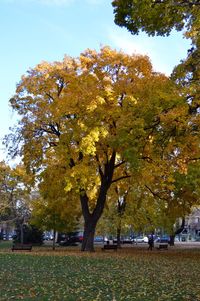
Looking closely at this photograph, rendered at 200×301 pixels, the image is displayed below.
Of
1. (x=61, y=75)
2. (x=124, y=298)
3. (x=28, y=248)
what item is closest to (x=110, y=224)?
(x=28, y=248)

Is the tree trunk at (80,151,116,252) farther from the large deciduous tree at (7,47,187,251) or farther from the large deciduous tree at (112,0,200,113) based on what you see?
the large deciduous tree at (112,0,200,113)

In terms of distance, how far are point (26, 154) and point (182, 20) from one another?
23.8 metres

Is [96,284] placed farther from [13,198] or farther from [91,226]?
[13,198]

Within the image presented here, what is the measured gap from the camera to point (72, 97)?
3048 cm

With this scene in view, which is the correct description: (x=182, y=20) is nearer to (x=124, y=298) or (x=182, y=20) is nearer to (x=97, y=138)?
(x=124, y=298)

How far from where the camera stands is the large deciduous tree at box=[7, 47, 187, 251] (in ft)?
97.2

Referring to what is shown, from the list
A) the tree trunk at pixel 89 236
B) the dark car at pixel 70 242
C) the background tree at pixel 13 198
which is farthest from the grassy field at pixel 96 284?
the dark car at pixel 70 242

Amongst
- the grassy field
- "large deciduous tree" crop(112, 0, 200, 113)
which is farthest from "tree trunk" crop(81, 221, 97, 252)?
"large deciduous tree" crop(112, 0, 200, 113)

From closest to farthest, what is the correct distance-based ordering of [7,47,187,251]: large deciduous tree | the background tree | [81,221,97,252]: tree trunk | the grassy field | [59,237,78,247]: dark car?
the grassy field → [7,47,187,251]: large deciduous tree → [81,221,97,252]: tree trunk → the background tree → [59,237,78,247]: dark car

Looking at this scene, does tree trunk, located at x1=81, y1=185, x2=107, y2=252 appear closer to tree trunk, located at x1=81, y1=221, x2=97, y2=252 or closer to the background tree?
tree trunk, located at x1=81, y1=221, x2=97, y2=252

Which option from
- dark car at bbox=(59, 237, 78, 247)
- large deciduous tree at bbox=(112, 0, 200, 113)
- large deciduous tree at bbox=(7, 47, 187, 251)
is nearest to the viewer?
large deciduous tree at bbox=(112, 0, 200, 113)

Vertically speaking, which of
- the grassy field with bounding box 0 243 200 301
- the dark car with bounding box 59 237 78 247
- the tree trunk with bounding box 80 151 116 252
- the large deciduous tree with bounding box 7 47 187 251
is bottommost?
the grassy field with bounding box 0 243 200 301

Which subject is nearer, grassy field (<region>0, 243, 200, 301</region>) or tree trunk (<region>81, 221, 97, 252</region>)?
grassy field (<region>0, 243, 200, 301</region>)

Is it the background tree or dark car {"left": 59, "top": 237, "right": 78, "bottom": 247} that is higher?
the background tree
